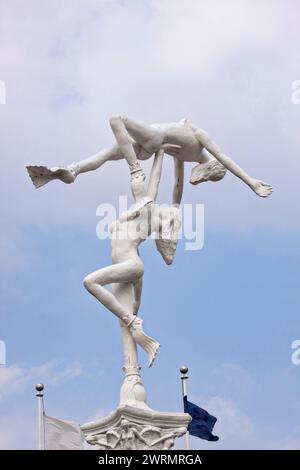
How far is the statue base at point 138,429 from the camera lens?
29.1 m

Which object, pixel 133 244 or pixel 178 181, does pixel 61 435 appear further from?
pixel 178 181

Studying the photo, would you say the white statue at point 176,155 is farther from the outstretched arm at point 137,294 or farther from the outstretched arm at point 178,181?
the outstretched arm at point 137,294

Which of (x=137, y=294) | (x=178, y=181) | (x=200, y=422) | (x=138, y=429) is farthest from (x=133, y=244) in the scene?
(x=200, y=422)

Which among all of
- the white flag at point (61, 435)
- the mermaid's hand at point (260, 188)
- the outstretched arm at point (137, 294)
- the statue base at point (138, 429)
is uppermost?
the mermaid's hand at point (260, 188)

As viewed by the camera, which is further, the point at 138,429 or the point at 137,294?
the point at 137,294

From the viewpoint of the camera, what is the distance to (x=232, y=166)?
31625mm

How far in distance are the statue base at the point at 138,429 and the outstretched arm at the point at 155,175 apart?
4.50m

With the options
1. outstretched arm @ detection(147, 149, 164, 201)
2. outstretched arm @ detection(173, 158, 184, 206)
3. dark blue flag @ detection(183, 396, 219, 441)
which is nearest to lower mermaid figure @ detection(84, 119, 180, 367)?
outstretched arm @ detection(147, 149, 164, 201)

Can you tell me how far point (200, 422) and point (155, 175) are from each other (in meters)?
5.24

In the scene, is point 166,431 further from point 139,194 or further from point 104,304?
point 139,194

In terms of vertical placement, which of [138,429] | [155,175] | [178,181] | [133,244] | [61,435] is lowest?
[138,429]

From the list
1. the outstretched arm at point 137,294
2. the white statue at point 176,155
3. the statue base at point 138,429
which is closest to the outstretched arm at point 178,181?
the white statue at point 176,155

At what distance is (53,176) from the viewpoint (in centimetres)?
3102
